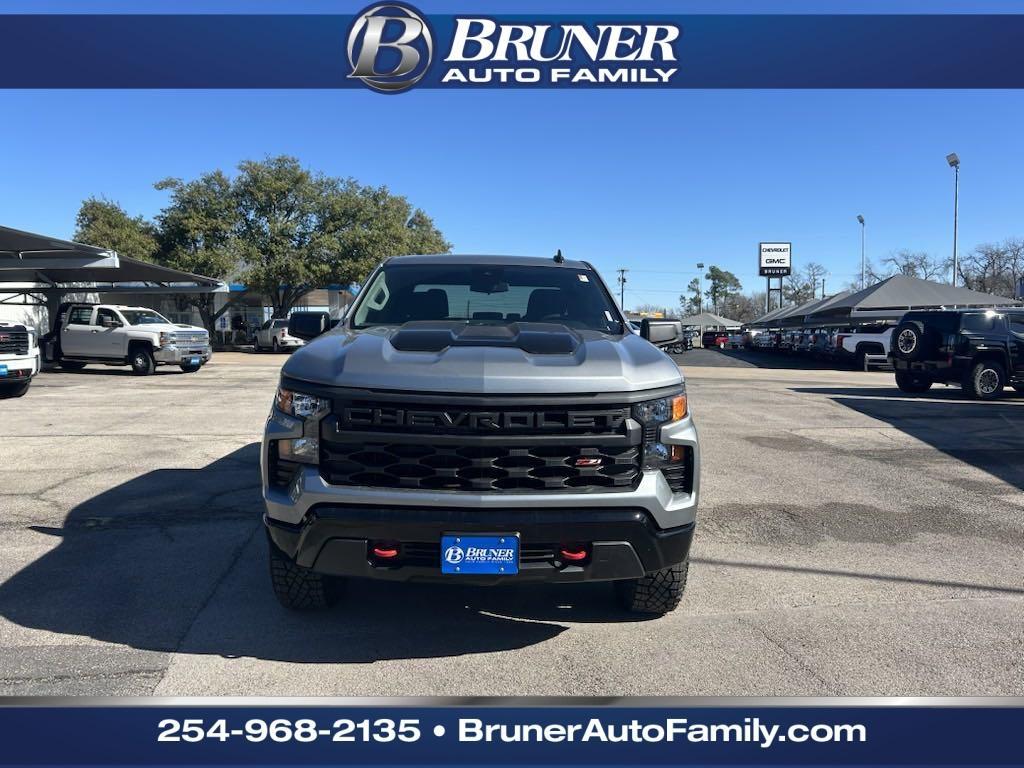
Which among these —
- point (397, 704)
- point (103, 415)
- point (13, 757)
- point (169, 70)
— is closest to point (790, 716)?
point (397, 704)

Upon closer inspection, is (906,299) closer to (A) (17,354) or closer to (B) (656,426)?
(A) (17,354)

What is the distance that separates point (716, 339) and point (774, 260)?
45841mm

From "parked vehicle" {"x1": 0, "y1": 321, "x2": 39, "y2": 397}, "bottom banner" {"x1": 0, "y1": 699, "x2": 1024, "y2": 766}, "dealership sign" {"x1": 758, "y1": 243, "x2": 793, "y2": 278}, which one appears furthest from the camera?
"dealership sign" {"x1": 758, "y1": 243, "x2": 793, "y2": 278}

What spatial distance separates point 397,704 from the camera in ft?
10.0

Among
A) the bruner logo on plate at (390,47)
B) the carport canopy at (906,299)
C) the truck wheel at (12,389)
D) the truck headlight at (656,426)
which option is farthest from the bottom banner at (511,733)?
the carport canopy at (906,299)

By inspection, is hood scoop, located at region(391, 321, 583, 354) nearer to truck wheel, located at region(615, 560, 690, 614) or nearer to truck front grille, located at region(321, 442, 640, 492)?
truck front grille, located at region(321, 442, 640, 492)

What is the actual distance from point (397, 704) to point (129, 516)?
373 centimetres

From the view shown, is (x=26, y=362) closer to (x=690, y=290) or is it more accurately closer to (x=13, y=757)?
(x=13, y=757)

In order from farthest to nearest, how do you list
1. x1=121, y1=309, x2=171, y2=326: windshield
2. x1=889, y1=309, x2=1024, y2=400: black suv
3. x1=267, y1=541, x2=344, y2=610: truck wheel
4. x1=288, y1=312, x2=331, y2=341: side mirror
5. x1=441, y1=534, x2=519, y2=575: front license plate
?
x1=121, y1=309, x2=171, y2=326: windshield < x1=889, y1=309, x2=1024, y2=400: black suv < x1=288, y1=312, x2=331, y2=341: side mirror < x1=267, y1=541, x2=344, y2=610: truck wheel < x1=441, y1=534, x2=519, y2=575: front license plate

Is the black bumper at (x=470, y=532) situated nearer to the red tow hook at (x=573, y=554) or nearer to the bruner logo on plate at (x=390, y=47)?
the red tow hook at (x=573, y=554)

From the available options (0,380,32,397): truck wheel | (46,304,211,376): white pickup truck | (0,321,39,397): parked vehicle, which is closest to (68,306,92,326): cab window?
(46,304,211,376): white pickup truck

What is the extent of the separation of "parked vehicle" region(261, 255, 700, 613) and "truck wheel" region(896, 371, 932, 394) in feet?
49.1

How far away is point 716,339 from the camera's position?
2108 inches

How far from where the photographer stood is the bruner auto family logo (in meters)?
7.95
